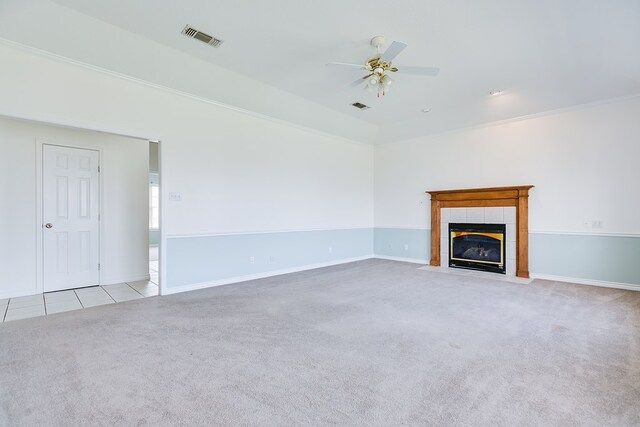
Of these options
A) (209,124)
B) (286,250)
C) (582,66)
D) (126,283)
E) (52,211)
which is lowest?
(126,283)

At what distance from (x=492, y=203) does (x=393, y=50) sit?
4078mm

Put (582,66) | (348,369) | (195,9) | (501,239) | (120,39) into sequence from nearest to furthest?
(348,369) → (195,9) → (120,39) → (582,66) → (501,239)

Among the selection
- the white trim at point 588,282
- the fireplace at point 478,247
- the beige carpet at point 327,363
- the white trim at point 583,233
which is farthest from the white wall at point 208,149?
the white trim at point 588,282

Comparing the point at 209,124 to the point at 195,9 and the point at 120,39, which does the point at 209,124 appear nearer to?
the point at 120,39

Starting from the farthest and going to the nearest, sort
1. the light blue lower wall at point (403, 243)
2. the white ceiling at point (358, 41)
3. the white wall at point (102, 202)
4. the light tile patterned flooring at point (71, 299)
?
the light blue lower wall at point (403, 243) < the white wall at point (102, 202) < the light tile patterned flooring at point (71, 299) < the white ceiling at point (358, 41)

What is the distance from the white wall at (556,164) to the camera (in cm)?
470

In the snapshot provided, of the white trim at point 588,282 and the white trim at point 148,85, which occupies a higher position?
the white trim at point 148,85

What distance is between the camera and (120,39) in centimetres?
342

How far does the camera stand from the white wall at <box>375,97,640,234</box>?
4703 mm

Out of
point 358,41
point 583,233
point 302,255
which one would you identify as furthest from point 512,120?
point 302,255

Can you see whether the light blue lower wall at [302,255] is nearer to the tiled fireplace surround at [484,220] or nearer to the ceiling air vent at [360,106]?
the tiled fireplace surround at [484,220]

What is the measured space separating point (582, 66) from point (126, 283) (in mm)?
7414

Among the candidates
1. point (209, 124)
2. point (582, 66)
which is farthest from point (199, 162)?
point (582, 66)

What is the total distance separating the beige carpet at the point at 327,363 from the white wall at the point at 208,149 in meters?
1.53
